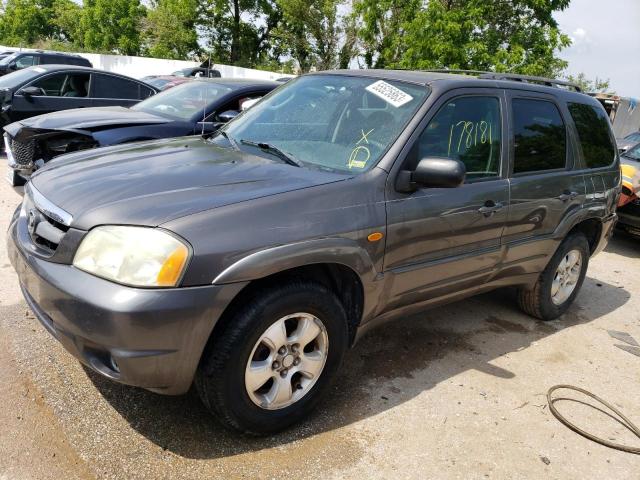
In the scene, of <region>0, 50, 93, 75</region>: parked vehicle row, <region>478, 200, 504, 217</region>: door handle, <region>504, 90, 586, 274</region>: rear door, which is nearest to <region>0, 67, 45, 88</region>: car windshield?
<region>0, 50, 93, 75</region>: parked vehicle row

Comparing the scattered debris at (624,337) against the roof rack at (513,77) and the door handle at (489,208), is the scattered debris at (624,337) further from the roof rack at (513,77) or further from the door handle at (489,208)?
the roof rack at (513,77)

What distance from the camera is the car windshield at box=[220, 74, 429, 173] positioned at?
302 centimetres

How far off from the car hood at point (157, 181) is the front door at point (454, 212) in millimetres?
499

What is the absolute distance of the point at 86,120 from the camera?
18.4 ft

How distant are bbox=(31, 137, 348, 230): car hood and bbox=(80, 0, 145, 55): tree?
45334 mm

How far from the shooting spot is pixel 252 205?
2.41m

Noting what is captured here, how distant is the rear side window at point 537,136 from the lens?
3.72 m

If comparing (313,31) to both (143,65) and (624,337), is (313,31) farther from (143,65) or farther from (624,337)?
(624,337)

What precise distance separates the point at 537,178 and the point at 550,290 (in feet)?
3.61

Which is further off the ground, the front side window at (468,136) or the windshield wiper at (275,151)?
the front side window at (468,136)

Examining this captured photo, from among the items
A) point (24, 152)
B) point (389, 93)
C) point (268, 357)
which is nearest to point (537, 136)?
point (389, 93)

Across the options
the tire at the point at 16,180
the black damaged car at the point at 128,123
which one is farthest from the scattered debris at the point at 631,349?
the tire at the point at 16,180

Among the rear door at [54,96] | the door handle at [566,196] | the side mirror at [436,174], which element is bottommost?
the rear door at [54,96]

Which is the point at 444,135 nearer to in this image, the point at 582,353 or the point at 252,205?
the point at 252,205
